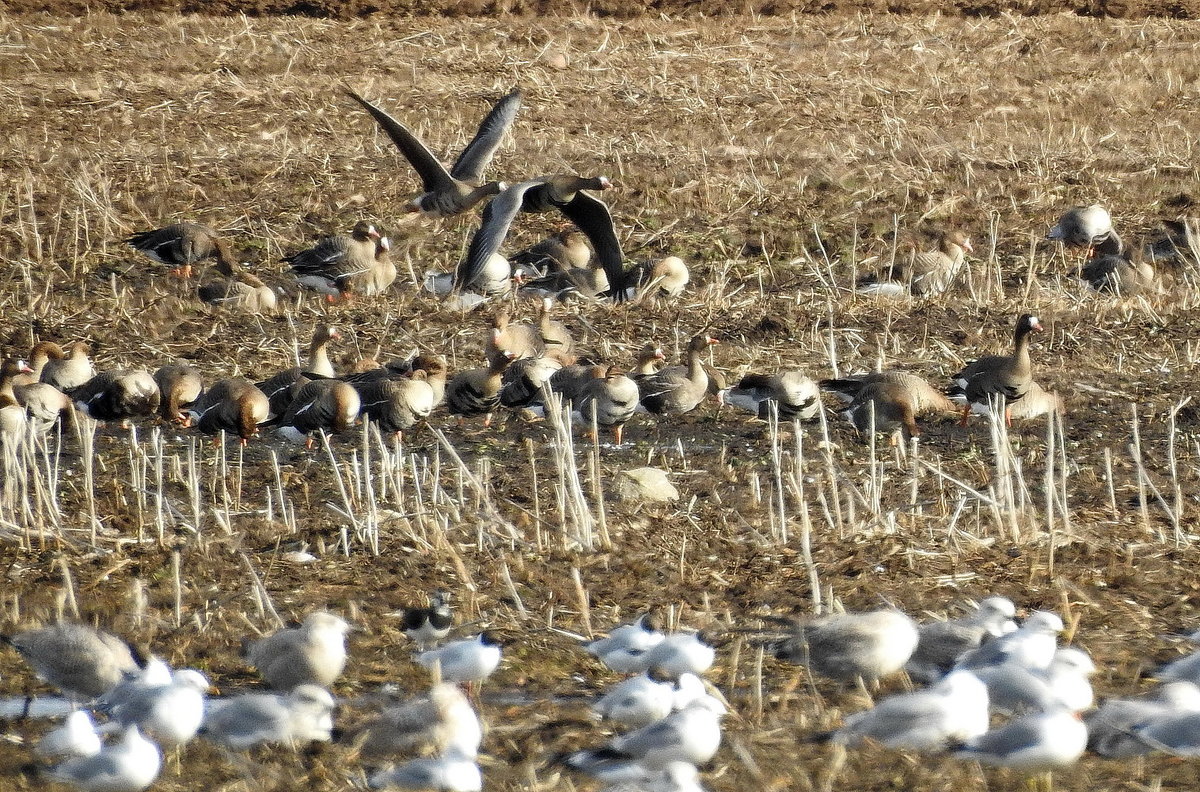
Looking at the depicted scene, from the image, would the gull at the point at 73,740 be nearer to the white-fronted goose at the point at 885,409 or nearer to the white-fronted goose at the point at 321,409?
the white-fronted goose at the point at 321,409

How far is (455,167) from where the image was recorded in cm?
1336

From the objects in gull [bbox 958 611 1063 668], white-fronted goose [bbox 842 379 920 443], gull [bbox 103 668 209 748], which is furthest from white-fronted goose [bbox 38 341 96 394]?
gull [bbox 958 611 1063 668]

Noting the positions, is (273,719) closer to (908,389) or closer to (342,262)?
(908,389)

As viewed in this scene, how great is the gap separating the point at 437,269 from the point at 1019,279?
5.03m

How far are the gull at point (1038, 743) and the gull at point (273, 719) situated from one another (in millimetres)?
1942

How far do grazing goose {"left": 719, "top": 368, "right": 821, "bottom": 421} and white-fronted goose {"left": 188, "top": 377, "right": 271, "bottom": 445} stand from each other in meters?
2.97

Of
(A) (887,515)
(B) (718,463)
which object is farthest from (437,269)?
(A) (887,515)

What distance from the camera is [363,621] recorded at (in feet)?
19.1

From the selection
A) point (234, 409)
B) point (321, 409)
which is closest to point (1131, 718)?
point (321, 409)

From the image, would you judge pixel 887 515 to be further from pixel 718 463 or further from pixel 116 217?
pixel 116 217

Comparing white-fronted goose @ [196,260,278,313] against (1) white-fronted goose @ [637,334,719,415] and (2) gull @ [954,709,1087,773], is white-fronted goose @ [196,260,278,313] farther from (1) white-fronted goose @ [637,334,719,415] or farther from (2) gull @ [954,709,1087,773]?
(2) gull @ [954,709,1087,773]

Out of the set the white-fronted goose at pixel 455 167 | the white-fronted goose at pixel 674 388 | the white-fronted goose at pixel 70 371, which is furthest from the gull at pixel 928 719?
the white-fronted goose at pixel 455 167

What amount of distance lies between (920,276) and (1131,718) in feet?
27.7

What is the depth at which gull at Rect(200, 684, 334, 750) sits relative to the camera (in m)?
4.61
